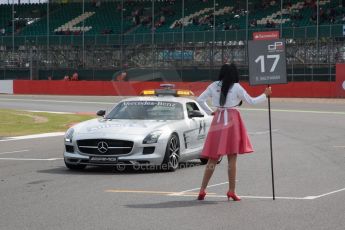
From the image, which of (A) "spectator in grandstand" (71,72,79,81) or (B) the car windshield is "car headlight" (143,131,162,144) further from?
(A) "spectator in grandstand" (71,72,79,81)

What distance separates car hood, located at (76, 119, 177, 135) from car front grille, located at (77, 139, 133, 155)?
0.16 metres

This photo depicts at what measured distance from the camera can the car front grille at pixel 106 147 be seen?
13578mm

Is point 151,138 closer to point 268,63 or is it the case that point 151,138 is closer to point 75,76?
point 268,63

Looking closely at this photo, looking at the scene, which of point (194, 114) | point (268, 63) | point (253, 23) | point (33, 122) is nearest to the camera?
point (268, 63)

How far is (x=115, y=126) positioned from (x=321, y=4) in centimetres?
3937

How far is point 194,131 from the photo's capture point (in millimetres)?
14969

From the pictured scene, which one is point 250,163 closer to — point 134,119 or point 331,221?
point 134,119

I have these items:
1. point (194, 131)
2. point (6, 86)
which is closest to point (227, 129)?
point (194, 131)

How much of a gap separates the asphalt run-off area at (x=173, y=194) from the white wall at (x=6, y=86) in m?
37.2

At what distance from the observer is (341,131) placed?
79.1ft

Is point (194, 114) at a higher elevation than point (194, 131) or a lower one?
higher

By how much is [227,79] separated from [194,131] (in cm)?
452

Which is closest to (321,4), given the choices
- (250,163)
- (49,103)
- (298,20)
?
(298,20)

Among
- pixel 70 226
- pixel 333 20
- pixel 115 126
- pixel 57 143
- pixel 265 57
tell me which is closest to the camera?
pixel 70 226
